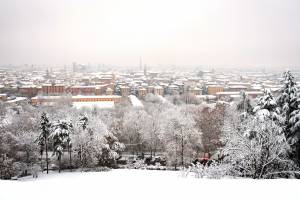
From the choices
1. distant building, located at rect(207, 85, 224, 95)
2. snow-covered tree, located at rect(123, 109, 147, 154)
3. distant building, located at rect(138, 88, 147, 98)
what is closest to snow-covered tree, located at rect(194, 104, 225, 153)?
snow-covered tree, located at rect(123, 109, 147, 154)

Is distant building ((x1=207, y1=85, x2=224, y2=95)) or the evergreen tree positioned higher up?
the evergreen tree

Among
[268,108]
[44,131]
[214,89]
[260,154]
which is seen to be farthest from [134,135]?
[214,89]

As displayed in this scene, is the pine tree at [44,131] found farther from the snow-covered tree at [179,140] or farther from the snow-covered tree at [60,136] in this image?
the snow-covered tree at [179,140]

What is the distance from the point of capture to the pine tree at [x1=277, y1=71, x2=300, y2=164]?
531 inches

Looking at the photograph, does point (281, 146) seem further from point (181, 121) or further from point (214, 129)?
point (214, 129)

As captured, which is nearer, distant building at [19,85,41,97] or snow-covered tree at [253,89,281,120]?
snow-covered tree at [253,89,281,120]

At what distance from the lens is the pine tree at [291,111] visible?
13.5m

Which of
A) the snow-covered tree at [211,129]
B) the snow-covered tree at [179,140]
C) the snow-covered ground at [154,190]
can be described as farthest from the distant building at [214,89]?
the snow-covered ground at [154,190]

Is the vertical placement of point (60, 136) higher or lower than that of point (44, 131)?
lower

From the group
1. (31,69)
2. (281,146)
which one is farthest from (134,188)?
(31,69)

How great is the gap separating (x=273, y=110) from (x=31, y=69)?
428 ft

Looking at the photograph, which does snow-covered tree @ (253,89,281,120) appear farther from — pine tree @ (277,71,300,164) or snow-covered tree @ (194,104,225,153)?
snow-covered tree @ (194,104,225,153)

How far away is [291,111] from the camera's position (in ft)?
46.8

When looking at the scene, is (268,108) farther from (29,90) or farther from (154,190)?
(29,90)
